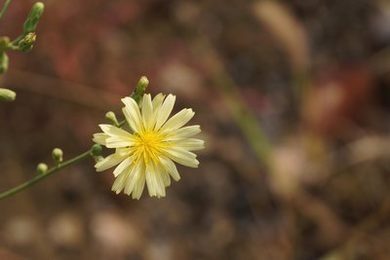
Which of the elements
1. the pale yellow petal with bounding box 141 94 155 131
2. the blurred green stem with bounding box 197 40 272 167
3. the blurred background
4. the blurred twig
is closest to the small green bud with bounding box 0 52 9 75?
the pale yellow petal with bounding box 141 94 155 131

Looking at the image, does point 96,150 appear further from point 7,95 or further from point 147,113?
point 7,95

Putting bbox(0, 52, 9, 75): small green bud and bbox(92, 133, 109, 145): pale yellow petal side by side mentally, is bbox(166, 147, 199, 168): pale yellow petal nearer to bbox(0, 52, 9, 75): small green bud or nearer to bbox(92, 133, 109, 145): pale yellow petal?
bbox(92, 133, 109, 145): pale yellow petal

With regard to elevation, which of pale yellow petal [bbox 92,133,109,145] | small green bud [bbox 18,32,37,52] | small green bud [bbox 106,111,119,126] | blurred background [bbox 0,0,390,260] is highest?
blurred background [bbox 0,0,390,260]

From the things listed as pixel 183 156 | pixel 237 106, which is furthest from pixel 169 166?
pixel 237 106

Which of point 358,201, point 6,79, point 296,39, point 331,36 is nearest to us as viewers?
point 6,79

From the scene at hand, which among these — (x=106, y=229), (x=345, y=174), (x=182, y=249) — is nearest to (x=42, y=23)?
(x=106, y=229)

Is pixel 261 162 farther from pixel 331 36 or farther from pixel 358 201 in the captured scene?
pixel 331 36
